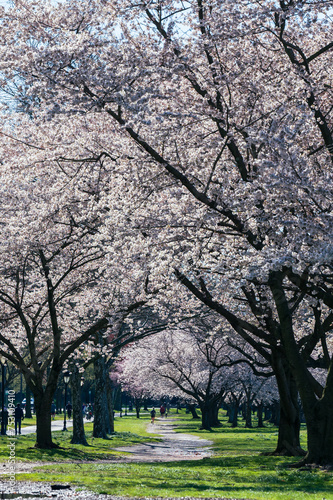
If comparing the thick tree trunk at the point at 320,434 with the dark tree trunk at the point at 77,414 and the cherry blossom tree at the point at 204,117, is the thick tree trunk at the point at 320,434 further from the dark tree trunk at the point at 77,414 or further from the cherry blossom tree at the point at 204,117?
the dark tree trunk at the point at 77,414

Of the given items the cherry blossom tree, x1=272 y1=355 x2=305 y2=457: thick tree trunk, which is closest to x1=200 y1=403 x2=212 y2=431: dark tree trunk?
x1=272 y1=355 x2=305 y2=457: thick tree trunk

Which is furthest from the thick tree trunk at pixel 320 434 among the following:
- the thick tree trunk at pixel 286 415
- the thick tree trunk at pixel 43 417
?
the thick tree trunk at pixel 43 417

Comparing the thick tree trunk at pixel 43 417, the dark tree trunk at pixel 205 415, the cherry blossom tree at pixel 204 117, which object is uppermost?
the cherry blossom tree at pixel 204 117

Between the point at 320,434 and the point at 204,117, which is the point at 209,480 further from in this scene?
the point at 204,117

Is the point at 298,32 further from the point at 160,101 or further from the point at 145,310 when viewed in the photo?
the point at 145,310

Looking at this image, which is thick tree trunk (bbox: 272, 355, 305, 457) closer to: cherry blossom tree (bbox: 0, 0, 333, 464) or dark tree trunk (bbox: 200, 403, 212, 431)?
cherry blossom tree (bbox: 0, 0, 333, 464)

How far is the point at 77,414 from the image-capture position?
28.1 m

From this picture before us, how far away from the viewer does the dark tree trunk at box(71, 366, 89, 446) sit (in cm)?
2780

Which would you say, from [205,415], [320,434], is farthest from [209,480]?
[205,415]

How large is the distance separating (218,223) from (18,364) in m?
11.0

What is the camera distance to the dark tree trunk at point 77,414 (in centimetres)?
2780

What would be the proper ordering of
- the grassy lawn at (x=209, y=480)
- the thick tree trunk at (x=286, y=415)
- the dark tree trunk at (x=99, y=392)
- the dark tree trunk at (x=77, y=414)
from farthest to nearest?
the dark tree trunk at (x=99, y=392)
the dark tree trunk at (x=77, y=414)
the thick tree trunk at (x=286, y=415)
the grassy lawn at (x=209, y=480)

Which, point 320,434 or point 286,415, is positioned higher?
point 286,415

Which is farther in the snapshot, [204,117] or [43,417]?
[43,417]
